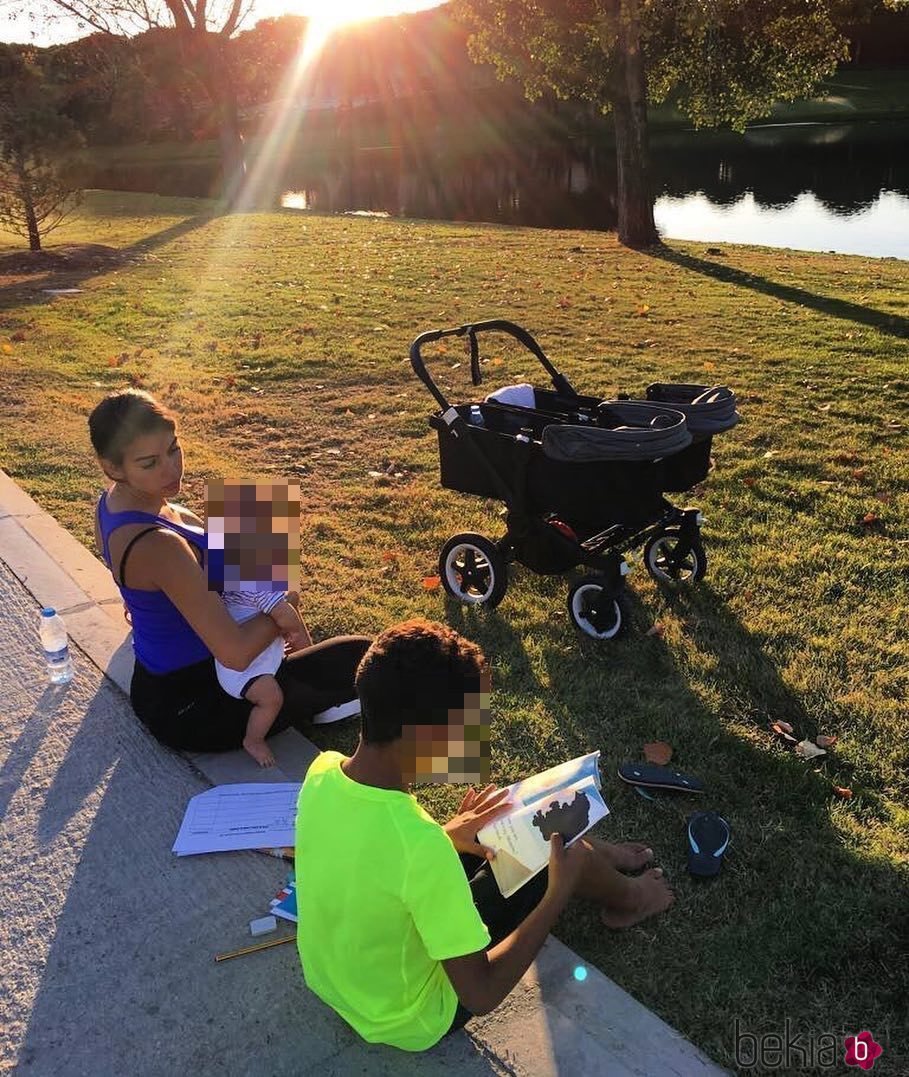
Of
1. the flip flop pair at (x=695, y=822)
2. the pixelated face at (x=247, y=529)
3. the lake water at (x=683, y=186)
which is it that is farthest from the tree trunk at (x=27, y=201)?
the flip flop pair at (x=695, y=822)

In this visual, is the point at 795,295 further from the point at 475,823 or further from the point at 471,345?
the point at 475,823

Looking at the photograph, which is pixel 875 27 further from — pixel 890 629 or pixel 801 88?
pixel 890 629

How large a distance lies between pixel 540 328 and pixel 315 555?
574 cm

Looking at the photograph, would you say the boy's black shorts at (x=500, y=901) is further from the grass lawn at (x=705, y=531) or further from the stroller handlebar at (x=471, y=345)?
the stroller handlebar at (x=471, y=345)

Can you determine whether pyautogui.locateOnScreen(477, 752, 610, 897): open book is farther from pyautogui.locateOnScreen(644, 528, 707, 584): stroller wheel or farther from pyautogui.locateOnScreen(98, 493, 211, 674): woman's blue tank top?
pyautogui.locateOnScreen(644, 528, 707, 584): stroller wheel

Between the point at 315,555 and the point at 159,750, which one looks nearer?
the point at 159,750

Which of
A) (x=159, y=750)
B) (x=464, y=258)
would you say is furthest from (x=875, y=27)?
(x=159, y=750)

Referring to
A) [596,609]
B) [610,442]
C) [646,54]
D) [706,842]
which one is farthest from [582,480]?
[646,54]

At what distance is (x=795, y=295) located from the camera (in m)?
11.7

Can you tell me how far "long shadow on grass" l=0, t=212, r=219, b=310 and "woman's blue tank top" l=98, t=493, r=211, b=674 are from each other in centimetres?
1092

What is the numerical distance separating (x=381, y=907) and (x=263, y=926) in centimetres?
93

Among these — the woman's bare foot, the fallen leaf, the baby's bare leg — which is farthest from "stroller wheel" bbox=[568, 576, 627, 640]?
the baby's bare leg

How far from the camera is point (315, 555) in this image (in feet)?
17.0

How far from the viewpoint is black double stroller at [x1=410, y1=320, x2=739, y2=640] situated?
3.95 m
